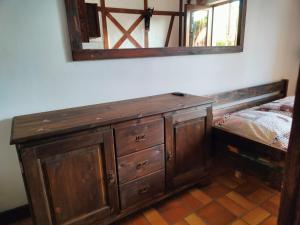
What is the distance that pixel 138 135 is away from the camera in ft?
4.32

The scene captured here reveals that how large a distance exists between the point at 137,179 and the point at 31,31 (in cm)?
116

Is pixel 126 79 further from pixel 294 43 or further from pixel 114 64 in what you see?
pixel 294 43

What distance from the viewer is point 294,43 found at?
284cm

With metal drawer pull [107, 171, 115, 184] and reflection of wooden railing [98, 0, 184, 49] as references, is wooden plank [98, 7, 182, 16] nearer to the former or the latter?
reflection of wooden railing [98, 0, 184, 49]

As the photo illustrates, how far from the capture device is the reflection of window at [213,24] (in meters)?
2.13

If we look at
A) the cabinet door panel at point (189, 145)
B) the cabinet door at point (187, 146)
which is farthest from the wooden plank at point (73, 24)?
the cabinet door panel at point (189, 145)

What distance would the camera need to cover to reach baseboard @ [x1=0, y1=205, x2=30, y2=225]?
146cm

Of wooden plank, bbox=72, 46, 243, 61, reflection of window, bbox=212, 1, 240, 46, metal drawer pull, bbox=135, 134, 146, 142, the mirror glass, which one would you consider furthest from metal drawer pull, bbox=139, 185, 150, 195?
reflection of window, bbox=212, 1, 240, 46

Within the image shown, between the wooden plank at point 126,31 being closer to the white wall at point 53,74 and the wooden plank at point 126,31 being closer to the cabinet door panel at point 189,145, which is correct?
the white wall at point 53,74

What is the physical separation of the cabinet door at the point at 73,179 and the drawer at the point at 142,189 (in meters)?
0.07

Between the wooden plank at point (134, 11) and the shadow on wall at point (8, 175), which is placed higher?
the wooden plank at point (134, 11)

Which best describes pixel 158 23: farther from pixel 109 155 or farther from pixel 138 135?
pixel 109 155

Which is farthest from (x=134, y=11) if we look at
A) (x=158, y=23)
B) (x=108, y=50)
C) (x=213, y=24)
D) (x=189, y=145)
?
(x=189, y=145)

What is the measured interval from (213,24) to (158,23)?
689mm
